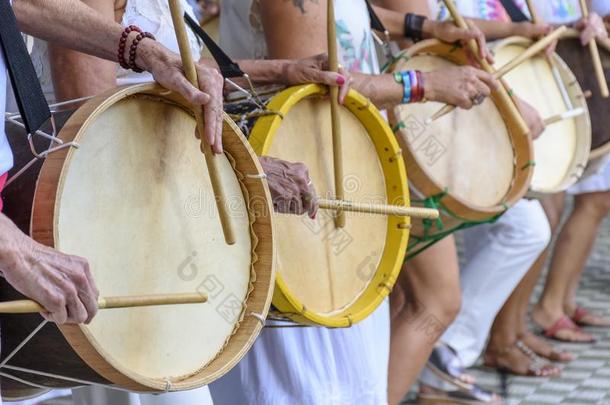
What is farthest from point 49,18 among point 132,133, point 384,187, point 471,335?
point 471,335

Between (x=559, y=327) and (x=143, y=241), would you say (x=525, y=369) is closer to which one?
(x=559, y=327)

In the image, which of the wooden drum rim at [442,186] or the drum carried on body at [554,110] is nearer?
the wooden drum rim at [442,186]

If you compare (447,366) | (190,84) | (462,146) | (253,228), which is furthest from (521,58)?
(190,84)

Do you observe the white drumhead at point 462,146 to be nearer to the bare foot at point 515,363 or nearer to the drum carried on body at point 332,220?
the drum carried on body at point 332,220

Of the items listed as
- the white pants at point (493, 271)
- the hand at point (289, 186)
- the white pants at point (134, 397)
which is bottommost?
the white pants at point (493, 271)

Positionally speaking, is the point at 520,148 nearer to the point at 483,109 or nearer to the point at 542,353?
the point at 483,109

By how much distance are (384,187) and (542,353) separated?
6.94 ft

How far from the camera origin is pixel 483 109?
346 cm

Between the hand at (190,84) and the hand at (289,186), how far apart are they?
295 millimetres

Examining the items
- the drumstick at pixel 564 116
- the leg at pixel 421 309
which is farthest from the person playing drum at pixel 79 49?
the drumstick at pixel 564 116

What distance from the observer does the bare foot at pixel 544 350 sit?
4.69 meters

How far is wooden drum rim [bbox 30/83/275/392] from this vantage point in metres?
1.80

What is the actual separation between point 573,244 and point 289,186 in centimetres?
298

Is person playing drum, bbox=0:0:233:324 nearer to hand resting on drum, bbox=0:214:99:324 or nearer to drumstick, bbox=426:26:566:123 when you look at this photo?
hand resting on drum, bbox=0:214:99:324
